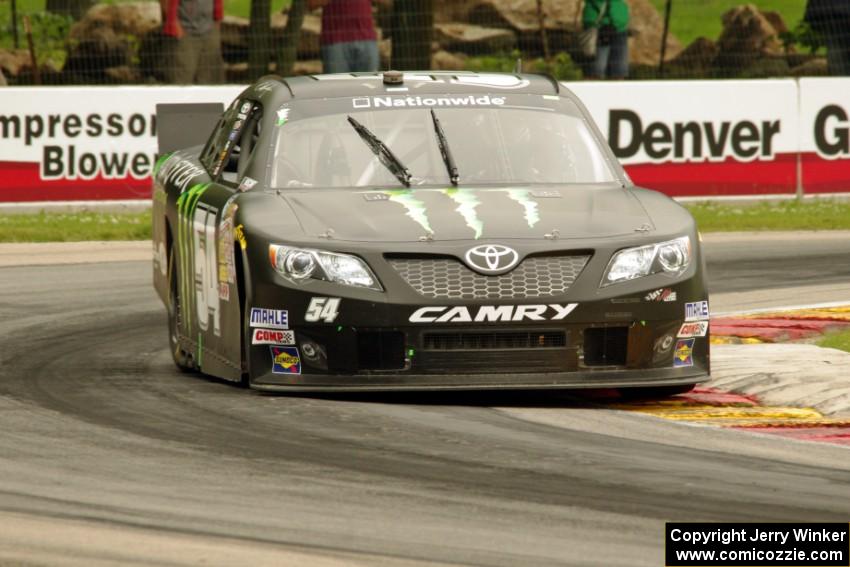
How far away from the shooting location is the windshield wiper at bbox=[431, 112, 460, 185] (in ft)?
28.4

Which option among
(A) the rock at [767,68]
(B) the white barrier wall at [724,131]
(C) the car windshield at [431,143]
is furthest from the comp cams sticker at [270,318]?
(A) the rock at [767,68]

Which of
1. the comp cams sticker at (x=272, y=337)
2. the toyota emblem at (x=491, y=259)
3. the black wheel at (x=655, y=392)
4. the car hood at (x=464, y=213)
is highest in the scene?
the car hood at (x=464, y=213)

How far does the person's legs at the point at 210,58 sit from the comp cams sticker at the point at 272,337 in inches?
536

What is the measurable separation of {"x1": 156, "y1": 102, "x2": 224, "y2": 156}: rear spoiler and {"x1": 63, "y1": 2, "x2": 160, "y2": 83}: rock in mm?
12133

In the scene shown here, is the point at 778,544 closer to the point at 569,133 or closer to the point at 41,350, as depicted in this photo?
the point at 569,133

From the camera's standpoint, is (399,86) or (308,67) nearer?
(399,86)

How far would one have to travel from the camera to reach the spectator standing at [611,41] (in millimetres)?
22953

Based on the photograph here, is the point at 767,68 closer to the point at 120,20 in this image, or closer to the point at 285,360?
the point at 120,20

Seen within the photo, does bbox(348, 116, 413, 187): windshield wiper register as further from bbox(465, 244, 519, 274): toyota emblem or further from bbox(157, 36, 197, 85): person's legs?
bbox(157, 36, 197, 85): person's legs

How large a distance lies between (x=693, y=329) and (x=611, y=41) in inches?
606

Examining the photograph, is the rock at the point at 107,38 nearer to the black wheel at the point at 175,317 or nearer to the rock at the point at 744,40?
the rock at the point at 744,40

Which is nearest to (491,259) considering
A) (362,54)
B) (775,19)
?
(362,54)

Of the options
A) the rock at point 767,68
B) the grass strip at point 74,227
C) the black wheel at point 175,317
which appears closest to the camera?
the black wheel at point 175,317

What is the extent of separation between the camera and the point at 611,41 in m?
23.0
